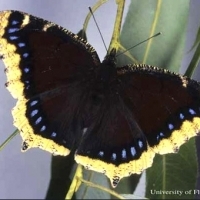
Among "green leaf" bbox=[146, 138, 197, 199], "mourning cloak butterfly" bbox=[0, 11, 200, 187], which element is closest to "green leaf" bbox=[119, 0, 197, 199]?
"green leaf" bbox=[146, 138, 197, 199]

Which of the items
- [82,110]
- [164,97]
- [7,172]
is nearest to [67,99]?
[82,110]

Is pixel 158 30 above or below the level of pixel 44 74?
above

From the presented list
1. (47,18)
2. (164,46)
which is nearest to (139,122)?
(164,46)

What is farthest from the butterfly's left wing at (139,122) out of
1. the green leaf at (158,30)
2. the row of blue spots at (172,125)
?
the green leaf at (158,30)

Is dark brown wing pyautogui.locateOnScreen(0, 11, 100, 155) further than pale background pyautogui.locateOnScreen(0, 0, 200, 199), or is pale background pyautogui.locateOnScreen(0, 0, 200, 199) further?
pale background pyautogui.locateOnScreen(0, 0, 200, 199)

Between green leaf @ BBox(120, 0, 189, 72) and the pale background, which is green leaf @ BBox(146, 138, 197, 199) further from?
the pale background

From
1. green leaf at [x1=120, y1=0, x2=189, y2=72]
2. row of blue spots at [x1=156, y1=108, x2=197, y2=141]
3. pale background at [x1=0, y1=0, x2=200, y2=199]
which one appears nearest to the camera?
row of blue spots at [x1=156, y1=108, x2=197, y2=141]

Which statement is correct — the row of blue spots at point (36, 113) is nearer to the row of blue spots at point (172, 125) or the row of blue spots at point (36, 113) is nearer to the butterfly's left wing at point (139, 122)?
the butterfly's left wing at point (139, 122)

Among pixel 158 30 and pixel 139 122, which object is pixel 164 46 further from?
pixel 139 122
